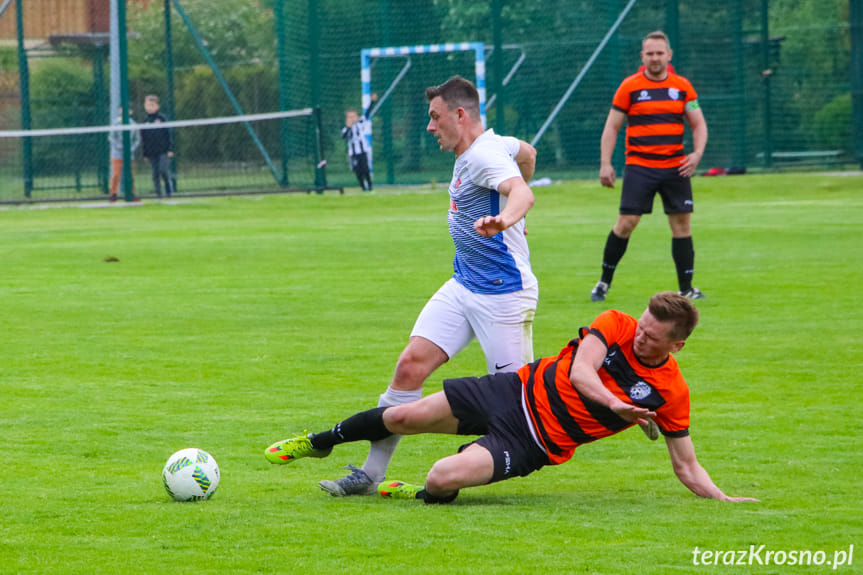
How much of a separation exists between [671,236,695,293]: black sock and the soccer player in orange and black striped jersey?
669 cm

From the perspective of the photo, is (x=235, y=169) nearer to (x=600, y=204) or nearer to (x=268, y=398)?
(x=600, y=204)

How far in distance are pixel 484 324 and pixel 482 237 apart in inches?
17.5

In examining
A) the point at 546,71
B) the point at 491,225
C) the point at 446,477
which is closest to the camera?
the point at 446,477

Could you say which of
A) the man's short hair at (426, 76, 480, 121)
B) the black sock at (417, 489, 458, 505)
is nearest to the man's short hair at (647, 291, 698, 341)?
the black sock at (417, 489, 458, 505)

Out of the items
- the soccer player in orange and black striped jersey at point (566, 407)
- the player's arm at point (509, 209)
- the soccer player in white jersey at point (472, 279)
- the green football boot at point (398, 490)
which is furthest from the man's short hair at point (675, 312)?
the green football boot at point (398, 490)

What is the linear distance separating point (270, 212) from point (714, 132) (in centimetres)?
1126

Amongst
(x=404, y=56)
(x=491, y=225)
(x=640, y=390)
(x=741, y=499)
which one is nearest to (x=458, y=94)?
(x=491, y=225)

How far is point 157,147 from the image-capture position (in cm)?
2858

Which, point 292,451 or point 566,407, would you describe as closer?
point 566,407

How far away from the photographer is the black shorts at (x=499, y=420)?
6.09 meters

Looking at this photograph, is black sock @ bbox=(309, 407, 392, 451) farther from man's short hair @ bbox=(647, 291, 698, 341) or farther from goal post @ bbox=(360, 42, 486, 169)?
goal post @ bbox=(360, 42, 486, 169)

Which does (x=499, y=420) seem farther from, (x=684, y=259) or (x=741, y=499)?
(x=684, y=259)

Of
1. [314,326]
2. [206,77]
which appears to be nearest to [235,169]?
[206,77]

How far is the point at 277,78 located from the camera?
108ft
